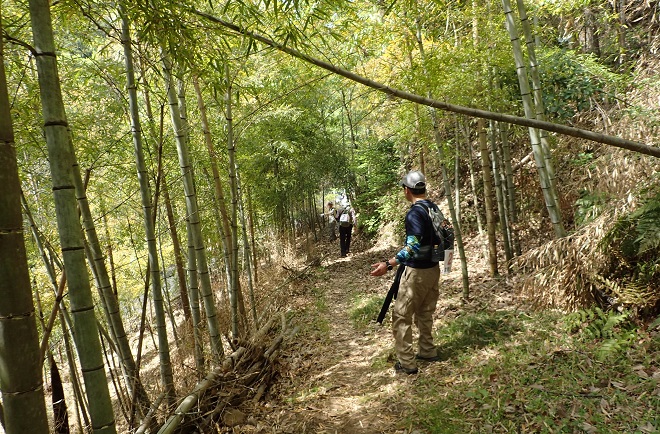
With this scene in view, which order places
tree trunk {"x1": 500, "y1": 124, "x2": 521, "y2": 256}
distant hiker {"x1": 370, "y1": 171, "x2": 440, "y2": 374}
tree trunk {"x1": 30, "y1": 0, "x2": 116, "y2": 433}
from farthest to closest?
1. tree trunk {"x1": 500, "y1": 124, "x2": 521, "y2": 256}
2. distant hiker {"x1": 370, "y1": 171, "x2": 440, "y2": 374}
3. tree trunk {"x1": 30, "y1": 0, "x2": 116, "y2": 433}

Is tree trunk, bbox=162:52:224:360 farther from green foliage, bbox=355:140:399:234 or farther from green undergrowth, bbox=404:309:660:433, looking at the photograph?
green foliage, bbox=355:140:399:234

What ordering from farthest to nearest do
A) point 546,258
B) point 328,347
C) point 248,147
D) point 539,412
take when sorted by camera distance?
1. point 248,147
2. point 328,347
3. point 546,258
4. point 539,412

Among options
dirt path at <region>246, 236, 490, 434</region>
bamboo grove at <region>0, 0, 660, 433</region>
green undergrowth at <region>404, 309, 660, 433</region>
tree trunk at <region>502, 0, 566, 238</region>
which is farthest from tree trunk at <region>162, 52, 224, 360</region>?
tree trunk at <region>502, 0, 566, 238</region>

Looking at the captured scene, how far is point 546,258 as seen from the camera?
12.2ft

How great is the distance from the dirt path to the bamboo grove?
538 millimetres

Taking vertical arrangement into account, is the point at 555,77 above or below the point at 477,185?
above

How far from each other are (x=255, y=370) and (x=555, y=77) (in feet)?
20.1

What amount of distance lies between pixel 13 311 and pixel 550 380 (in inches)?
122

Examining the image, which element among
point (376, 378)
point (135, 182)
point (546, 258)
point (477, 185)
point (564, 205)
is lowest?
point (376, 378)

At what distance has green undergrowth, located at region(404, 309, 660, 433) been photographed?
7.68ft

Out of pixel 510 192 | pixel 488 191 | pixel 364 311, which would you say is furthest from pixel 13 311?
pixel 510 192

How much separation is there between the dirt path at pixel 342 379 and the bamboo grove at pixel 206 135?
0.54 meters

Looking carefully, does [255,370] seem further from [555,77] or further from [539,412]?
[555,77]

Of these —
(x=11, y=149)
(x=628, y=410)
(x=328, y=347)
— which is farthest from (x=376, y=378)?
(x=11, y=149)
